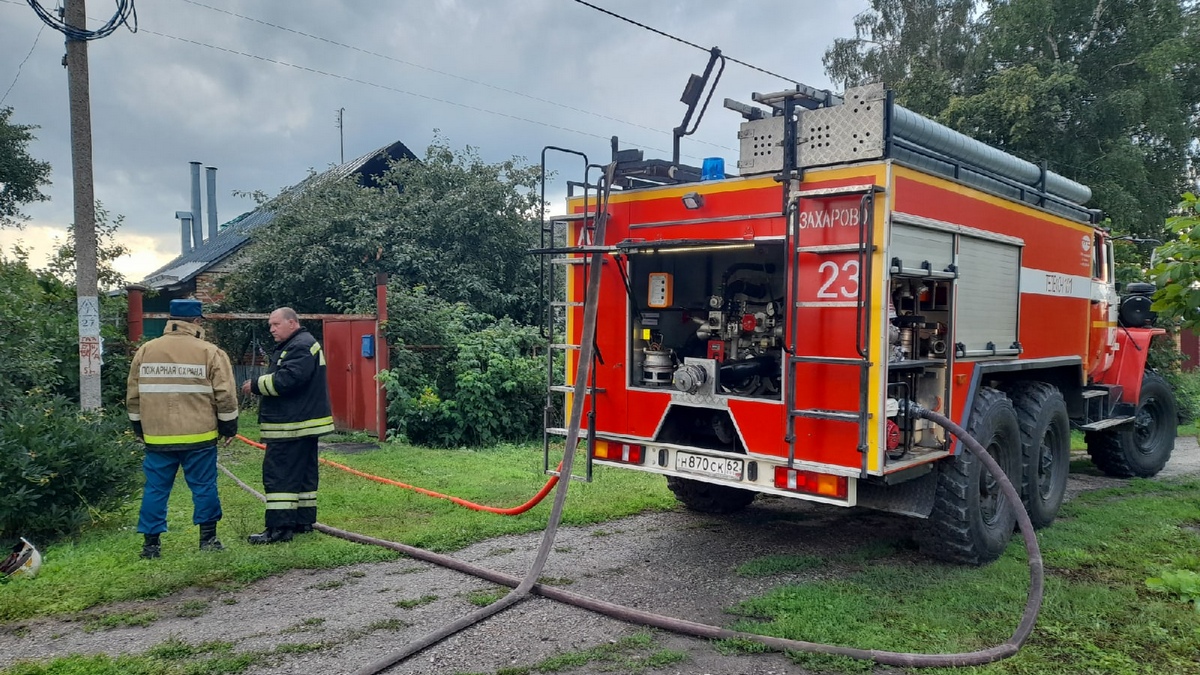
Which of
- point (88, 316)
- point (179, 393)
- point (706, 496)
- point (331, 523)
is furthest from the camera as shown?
point (88, 316)

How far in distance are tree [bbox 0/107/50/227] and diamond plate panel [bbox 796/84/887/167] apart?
23.2 m

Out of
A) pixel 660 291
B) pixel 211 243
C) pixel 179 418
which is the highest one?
pixel 211 243

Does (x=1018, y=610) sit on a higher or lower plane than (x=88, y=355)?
lower

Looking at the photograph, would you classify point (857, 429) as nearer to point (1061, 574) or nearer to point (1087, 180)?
point (1061, 574)

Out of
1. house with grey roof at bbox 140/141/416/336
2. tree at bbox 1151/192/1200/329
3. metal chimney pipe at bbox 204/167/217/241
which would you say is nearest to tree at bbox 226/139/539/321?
house with grey roof at bbox 140/141/416/336

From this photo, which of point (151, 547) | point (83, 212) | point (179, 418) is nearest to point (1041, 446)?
point (179, 418)

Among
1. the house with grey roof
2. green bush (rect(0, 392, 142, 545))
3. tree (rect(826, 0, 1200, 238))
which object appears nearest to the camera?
green bush (rect(0, 392, 142, 545))

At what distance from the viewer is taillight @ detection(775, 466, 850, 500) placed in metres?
4.74

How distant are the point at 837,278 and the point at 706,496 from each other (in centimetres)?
278

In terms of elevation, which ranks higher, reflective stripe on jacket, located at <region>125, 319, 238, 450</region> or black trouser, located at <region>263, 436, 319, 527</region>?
reflective stripe on jacket, located at <region>125, 319, 238, 450</region>

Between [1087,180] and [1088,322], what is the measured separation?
42.6 ft

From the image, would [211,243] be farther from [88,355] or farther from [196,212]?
[88,355]

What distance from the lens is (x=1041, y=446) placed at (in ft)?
20.9

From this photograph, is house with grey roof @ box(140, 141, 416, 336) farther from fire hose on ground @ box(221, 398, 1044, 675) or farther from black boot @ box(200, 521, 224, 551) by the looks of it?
fire hose on ground @ box(221, 398, 1044, 675)
